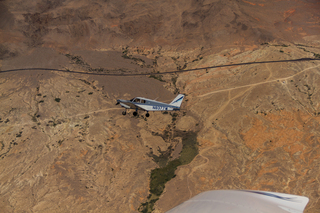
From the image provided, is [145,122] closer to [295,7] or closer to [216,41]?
[216,41]

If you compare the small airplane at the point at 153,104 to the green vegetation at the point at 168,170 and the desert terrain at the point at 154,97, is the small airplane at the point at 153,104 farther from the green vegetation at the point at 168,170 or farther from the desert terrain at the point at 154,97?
the green vegetation at the point at 168,170

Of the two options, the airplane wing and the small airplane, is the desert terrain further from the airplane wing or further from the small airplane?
the airplane wing

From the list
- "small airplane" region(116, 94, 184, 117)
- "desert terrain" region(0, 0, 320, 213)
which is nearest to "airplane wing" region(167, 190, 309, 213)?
"desert terrain" region(0, 0, 320, 213)

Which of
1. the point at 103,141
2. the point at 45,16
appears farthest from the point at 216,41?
the point at 45,16

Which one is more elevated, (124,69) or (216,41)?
(216,41)

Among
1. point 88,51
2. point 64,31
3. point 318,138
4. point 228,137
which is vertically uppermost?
point 64,31

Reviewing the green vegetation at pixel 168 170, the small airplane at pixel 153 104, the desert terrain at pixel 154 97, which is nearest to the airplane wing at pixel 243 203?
the desert terrain at pixel 154 97
